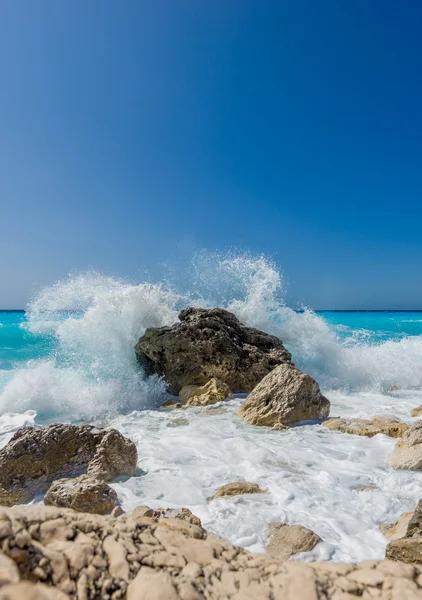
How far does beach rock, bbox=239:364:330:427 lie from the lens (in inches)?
237

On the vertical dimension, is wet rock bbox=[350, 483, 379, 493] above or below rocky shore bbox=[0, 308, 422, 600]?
below

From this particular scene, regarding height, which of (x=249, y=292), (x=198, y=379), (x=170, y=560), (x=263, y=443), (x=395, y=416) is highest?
(x=249, y=292)

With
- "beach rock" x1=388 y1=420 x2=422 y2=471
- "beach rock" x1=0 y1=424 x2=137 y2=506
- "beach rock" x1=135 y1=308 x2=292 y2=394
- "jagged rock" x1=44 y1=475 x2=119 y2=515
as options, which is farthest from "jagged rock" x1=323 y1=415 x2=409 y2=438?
"jagged rock" x1=44 y1=475 x2=119 y2=515

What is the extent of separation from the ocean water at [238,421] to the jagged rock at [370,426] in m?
0.19

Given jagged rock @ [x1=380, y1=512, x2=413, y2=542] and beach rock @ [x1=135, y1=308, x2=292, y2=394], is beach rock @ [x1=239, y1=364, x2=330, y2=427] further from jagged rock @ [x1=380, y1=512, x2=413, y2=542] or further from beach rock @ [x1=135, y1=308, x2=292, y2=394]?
jagged rock @ [x1=380, y1=512, x2=413, y2=542]

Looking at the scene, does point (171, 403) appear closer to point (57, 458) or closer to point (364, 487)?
point (57, 458)

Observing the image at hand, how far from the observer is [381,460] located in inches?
181

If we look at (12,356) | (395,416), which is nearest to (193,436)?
(395,416)

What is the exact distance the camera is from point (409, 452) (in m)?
4.38

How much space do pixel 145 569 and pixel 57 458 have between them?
3.43 metres

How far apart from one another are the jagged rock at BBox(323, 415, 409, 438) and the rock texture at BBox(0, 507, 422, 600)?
181 inches

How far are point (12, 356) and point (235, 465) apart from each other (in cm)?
1392

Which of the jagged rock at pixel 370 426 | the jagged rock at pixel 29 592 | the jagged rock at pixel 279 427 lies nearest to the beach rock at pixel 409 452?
the jagged rock at pixel 370 426

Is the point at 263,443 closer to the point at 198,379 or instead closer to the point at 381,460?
the point at 381,460
